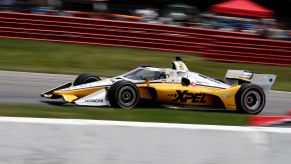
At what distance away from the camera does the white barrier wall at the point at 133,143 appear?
402 centimetres

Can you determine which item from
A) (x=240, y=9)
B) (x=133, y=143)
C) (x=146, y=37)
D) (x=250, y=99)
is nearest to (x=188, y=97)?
(x=250, y=99)

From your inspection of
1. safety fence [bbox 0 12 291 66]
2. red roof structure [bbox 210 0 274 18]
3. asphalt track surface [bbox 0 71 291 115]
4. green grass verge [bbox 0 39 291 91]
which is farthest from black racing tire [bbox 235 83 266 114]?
red roof structure [bbox 210 0 274 18]

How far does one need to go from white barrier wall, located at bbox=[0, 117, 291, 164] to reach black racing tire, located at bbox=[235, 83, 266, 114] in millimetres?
6527

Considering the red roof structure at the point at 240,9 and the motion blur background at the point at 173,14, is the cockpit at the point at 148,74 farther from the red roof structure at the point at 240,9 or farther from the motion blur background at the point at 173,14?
the red roof structure at the point at 240,9

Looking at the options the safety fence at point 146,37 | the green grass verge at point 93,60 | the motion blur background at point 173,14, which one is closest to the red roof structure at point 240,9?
the motion blur background at point 173,14

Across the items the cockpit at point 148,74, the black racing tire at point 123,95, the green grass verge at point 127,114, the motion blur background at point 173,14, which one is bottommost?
the green grass verge at point 127,114

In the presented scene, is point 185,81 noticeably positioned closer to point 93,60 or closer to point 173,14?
point 93,60

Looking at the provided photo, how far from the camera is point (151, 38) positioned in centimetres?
1902

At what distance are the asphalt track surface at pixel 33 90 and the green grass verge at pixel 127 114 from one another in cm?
123

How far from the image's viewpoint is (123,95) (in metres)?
9.96

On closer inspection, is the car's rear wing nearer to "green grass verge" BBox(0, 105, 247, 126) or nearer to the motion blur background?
"green grass verge" BBox(0, 105, 247, 126)

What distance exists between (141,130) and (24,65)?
12442mm

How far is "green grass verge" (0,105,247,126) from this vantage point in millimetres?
8392

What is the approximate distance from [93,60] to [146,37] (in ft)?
7.63
